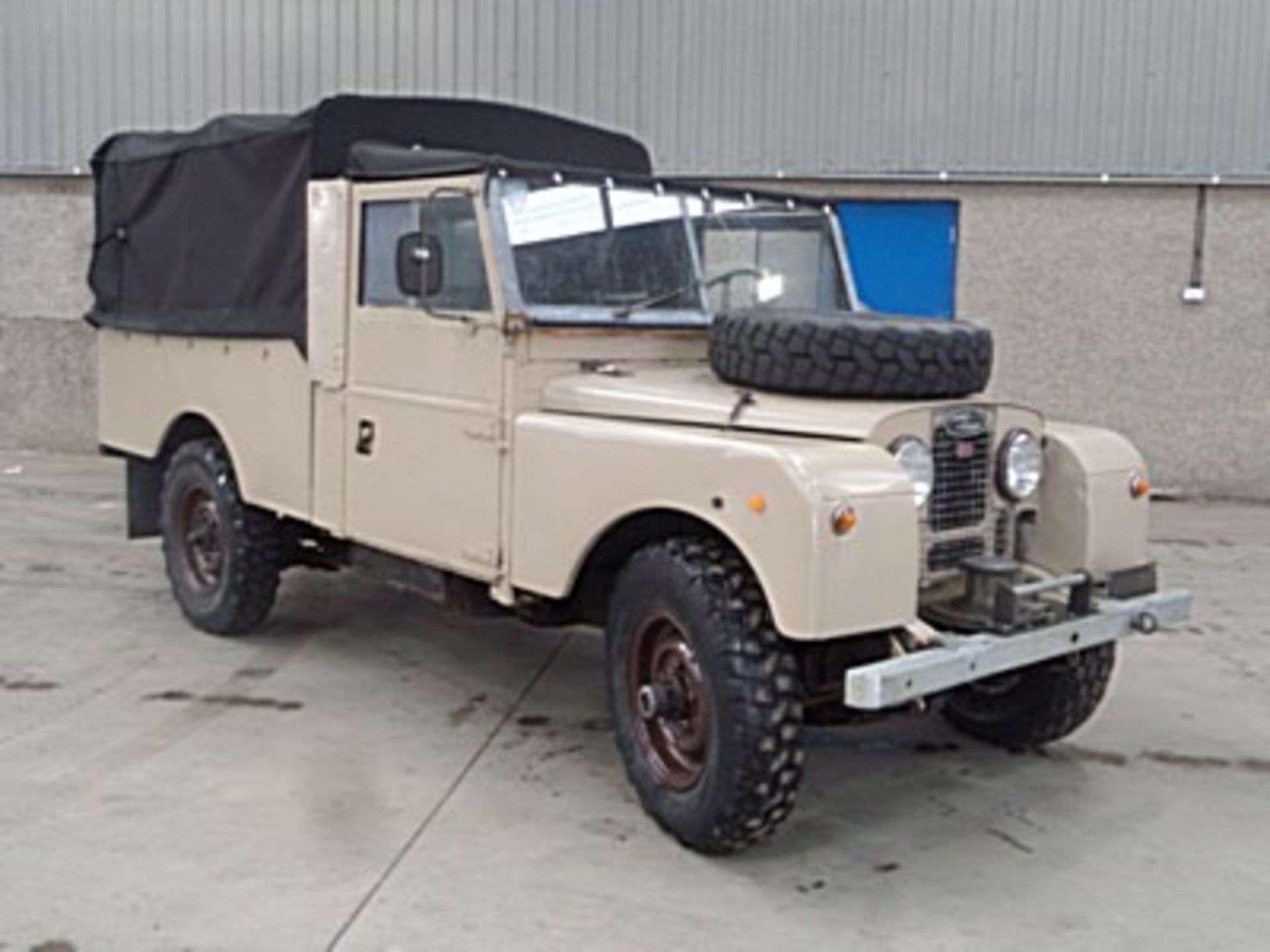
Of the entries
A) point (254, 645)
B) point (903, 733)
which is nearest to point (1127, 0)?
point (903, 733)

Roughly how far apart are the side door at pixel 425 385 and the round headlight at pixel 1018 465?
1696 millimetres

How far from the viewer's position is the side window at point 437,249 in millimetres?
4969

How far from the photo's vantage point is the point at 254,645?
6496 mm

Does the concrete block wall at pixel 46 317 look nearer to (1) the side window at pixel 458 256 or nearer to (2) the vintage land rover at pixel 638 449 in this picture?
(2) the vintage land rover at pixel 638 449

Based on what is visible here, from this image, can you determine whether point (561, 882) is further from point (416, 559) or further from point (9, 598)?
point (9, 598)

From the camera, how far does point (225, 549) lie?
642cm

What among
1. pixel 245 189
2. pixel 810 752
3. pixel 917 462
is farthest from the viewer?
pixel 245 189

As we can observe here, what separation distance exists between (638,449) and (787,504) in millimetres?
689

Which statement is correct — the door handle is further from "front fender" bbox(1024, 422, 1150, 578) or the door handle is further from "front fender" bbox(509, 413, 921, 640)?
"front fender" bbox(1024, 422, 1150, 578)

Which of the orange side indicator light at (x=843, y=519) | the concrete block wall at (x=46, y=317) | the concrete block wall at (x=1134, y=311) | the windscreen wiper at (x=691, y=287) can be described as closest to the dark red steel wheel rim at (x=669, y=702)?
the orange side indicator light at (x=843, y=519)

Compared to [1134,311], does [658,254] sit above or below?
above

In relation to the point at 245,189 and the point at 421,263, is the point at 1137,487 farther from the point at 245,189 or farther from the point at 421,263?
the point at 245,189

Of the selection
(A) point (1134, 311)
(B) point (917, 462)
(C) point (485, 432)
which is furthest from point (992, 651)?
(A) point (1134, 311)

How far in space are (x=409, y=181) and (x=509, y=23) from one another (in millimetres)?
7113
